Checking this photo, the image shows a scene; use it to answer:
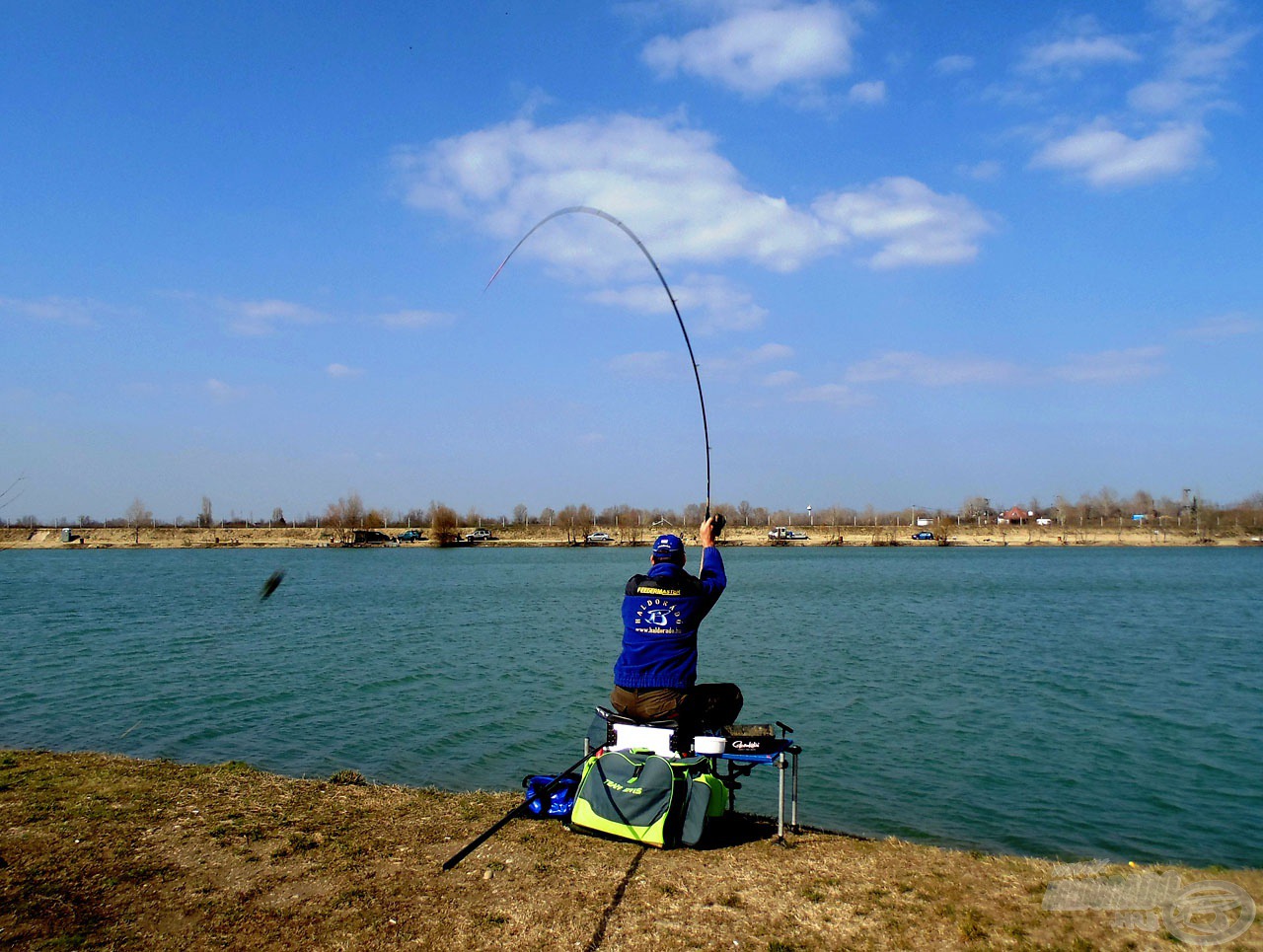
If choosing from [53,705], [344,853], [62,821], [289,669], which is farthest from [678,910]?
[289,669]

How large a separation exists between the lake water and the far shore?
74.3m

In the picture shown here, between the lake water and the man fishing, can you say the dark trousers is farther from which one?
the lake water

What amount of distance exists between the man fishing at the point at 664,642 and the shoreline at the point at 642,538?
94.7 metres

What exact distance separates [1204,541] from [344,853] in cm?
13136

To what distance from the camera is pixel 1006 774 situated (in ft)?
37.0

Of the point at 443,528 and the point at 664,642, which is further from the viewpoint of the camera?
the point at 443,528

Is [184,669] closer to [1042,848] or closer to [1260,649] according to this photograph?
[1042,848]

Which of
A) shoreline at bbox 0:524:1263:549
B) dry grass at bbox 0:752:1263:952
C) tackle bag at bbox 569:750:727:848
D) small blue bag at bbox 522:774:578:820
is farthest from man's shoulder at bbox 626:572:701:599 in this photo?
shoreline at bbox 0:524:1263:549

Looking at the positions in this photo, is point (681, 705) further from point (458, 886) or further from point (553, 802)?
point (458, 886)

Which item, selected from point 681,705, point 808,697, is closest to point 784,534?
point 808,697

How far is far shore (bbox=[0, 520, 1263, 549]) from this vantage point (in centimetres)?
10662

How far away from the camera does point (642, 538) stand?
11594 cm

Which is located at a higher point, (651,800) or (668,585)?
(668,585)

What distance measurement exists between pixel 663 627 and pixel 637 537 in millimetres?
110284
